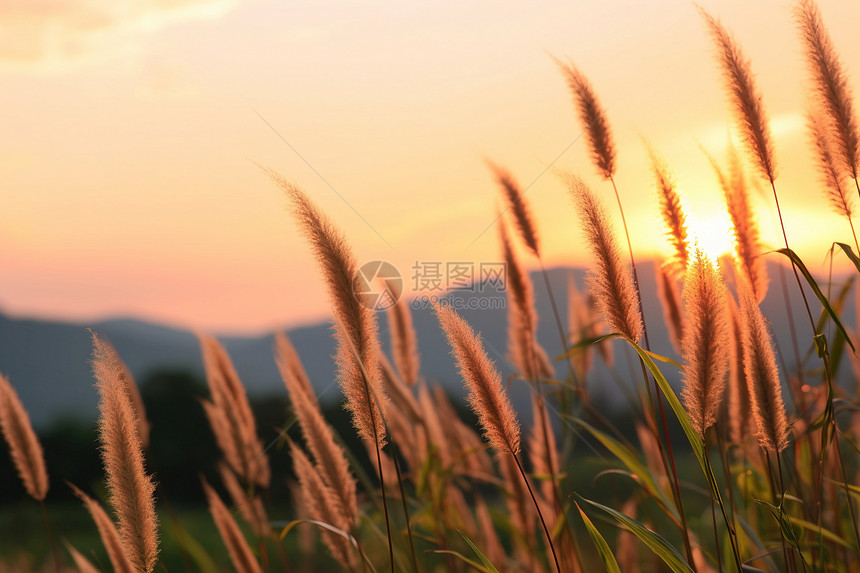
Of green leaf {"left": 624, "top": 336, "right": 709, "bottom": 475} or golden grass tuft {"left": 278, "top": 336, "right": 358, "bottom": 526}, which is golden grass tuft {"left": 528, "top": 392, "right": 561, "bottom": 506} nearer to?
golden grass tuft {"left": 278, "top": 336, "right": 358, "bottom": 526}

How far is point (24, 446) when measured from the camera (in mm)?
2277

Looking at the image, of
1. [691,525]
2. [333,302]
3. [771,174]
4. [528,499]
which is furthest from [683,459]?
[333,302]

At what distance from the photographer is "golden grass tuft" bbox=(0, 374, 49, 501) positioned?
2.25 metres

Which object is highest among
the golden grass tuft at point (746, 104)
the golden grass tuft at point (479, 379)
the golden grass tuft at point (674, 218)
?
the golden grass tuft at point (746, 104)

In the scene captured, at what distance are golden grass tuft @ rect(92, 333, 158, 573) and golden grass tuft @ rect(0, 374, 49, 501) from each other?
1.09 m

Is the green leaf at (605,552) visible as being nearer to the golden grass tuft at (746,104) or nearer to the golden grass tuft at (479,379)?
the golden grass tuft at (479,379)

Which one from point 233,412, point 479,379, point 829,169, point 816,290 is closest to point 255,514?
point 233,412

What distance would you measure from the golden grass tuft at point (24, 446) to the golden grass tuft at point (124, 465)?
3.58ft

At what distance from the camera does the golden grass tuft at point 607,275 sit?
5.49 feet

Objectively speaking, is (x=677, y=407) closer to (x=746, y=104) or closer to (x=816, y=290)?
(x=816, y=290)

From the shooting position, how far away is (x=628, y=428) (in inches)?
181

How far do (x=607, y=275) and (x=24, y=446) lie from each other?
223 centimetres

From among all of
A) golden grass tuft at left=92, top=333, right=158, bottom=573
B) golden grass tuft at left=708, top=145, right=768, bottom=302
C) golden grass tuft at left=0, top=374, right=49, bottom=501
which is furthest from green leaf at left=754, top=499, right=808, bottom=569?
golden grass tuft at left=0, top=374, right=49, bottom=501

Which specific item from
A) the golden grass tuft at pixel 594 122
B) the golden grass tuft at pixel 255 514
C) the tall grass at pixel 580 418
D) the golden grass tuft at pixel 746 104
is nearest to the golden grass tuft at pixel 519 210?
A: the tall grass at pixel 580 418
